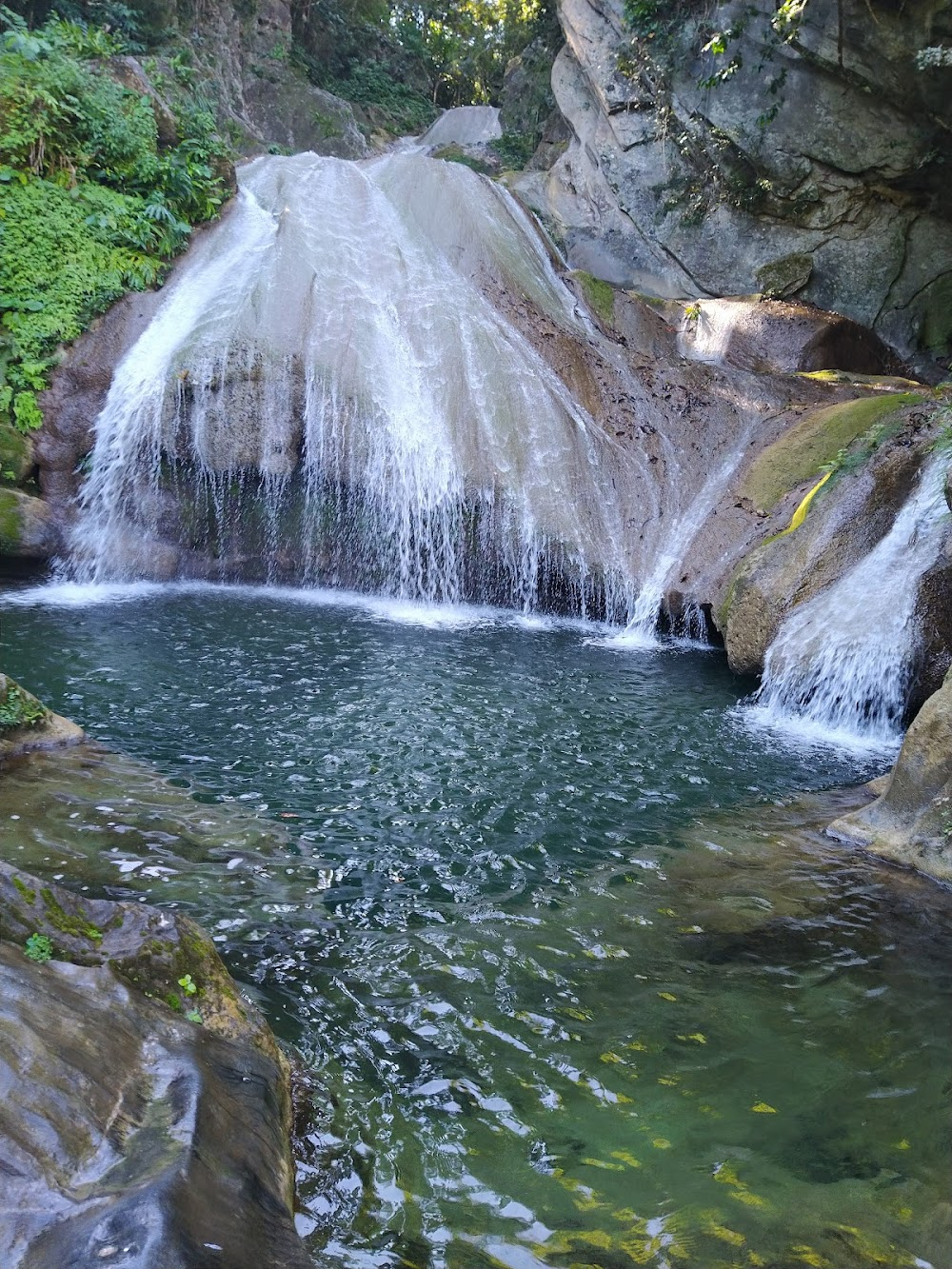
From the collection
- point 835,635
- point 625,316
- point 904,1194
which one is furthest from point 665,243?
point 904,1194

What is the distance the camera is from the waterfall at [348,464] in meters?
12.3

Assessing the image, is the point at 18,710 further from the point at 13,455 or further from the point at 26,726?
the point at 13,455

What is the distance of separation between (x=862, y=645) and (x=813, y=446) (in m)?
3.75

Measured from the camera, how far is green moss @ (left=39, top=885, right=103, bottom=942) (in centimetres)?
312

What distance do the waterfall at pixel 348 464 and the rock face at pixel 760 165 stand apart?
A: 5.02m

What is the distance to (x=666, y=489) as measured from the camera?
42.2 feet

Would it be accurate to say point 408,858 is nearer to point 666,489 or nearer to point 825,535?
point 825,535

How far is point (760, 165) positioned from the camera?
15.6 metres

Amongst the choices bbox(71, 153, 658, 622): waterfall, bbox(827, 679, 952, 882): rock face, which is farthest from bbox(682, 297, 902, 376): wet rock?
bbox(827, 679, 952, 882): rock face

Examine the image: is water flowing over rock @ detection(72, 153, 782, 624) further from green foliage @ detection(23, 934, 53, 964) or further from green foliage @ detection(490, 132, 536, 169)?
green foliage @ detection(490, 132, 536, 169)

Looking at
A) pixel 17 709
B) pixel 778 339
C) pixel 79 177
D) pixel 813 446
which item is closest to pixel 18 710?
pixel 17 709

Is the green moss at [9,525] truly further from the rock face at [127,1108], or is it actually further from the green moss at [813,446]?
the rock face at [127,1108]

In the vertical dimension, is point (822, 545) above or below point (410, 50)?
below

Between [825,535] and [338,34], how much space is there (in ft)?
75.5
